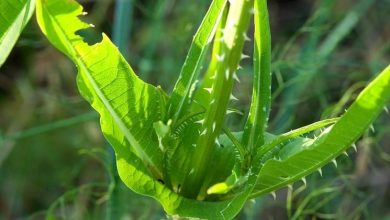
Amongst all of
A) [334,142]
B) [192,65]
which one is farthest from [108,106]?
[334,142]

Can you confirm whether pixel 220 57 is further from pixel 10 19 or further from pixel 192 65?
pixel 10 19

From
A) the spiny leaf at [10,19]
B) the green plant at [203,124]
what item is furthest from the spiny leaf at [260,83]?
the spiny leaf at [10,19]

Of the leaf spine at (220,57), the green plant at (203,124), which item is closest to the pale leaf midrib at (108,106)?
the green plant at (203,124)

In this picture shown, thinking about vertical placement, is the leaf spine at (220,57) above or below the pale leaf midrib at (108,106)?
above

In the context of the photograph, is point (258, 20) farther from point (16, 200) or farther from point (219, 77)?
point (16, 200)

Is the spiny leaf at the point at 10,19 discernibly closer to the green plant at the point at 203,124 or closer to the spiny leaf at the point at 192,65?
the green plant at the point at 203,124

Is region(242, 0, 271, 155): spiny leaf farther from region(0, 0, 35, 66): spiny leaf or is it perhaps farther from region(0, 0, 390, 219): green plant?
region(0, 0, 35, 66): spiny leaf

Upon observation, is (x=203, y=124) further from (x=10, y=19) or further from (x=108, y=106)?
(x=10, y=19)

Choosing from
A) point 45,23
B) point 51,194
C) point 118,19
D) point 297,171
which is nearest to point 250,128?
point 297,171

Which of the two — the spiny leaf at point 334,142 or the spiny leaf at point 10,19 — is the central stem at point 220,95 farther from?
the spiny leaf at point 10,19
